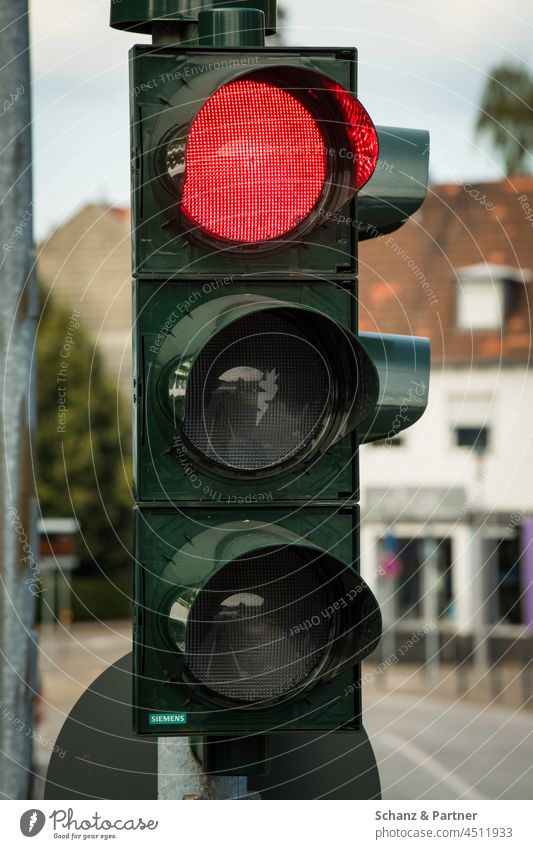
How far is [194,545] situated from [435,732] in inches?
1023

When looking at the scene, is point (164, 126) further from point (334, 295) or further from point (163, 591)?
point (163, 591)

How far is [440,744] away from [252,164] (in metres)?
23.5

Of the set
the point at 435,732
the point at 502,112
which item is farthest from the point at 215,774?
the point at 502,112

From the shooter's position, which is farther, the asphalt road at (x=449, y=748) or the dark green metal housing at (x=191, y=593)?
the asphalt road at (x=449, y=748)

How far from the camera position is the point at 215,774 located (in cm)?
289

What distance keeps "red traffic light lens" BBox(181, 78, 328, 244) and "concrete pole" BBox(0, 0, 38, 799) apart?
3.30 metres

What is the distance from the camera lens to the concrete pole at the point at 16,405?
615 cm

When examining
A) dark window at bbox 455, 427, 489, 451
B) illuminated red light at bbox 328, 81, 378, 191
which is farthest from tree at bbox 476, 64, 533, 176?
illuminated red light at bbox 328, 81, 378, 191
